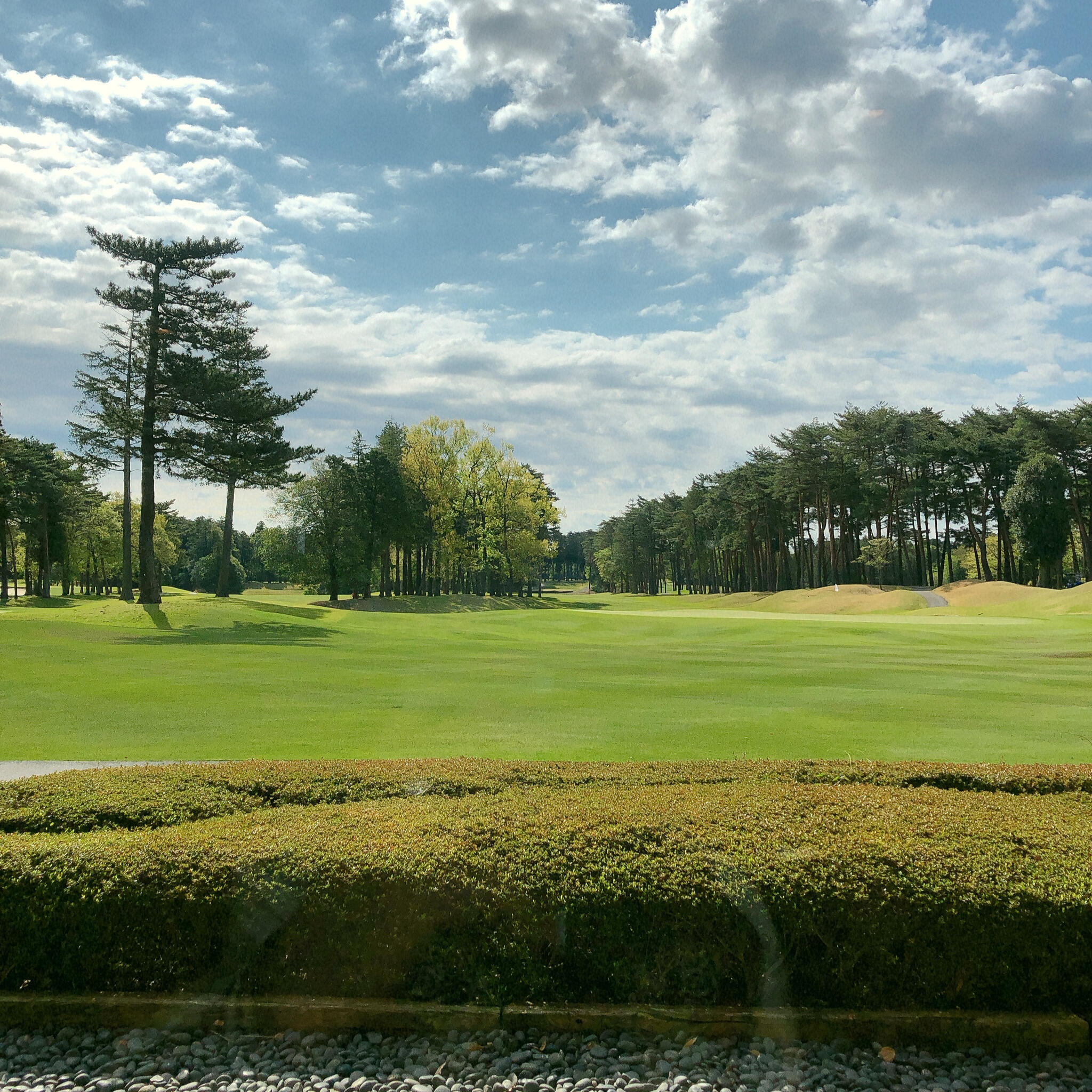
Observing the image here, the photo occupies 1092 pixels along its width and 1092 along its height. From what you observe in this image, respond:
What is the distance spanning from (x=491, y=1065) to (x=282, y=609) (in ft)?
128

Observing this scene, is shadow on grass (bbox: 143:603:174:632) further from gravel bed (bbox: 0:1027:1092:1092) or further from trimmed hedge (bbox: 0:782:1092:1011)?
gravel bed (bbox: 0:1027:1092:1092)

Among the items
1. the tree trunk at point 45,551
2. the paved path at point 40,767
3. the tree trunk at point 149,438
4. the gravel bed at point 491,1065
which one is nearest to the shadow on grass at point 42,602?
the tree trunk at point 45,551

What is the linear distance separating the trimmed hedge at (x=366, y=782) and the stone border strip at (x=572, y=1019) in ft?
4.80

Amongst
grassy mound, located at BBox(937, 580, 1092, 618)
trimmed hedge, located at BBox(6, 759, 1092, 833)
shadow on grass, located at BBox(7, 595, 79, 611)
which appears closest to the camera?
trimmed hedge, located at BBox(6, 759, 1092, 833)

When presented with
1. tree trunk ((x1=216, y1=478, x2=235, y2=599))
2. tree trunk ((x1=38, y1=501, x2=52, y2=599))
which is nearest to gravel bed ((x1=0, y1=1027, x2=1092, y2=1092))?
tree trunk ((x1=216, y1=478, x2=235, y2=599))

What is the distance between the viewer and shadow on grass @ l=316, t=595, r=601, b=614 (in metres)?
53.1

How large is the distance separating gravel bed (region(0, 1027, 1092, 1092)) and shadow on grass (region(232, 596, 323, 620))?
3525 centimetres

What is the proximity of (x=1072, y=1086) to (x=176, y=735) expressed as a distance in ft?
35.5

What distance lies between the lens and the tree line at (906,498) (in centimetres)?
5784

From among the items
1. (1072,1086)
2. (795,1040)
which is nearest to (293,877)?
(795,1040)

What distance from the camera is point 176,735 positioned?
1124 cm

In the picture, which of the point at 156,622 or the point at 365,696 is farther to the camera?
the point at 156,622

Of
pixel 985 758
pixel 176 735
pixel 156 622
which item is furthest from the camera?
pixel 156 622

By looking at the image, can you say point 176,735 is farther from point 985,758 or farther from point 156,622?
point 156,622
